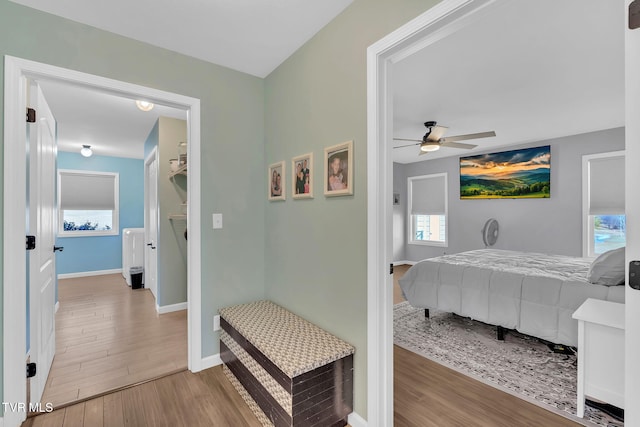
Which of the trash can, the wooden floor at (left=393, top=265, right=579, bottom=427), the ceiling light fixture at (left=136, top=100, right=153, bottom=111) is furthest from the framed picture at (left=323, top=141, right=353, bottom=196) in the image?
the trash can

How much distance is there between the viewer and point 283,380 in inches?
58.7

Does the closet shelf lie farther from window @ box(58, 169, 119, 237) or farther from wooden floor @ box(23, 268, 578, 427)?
window @ box(58, 169, 119, 237)

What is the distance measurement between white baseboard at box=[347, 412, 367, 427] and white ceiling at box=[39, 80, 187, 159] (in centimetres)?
300

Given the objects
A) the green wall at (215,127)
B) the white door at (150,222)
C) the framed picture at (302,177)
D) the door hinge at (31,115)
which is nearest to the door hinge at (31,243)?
the door hinge at (31,115)

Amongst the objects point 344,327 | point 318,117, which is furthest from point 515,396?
point 318,117

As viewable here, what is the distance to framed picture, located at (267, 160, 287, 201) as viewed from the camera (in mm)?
2328

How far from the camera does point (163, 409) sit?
1.81 m

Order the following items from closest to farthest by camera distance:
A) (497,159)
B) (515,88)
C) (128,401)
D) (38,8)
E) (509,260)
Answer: (38,8) → (128,401) → (515,88) → (509,260) → (497,159)

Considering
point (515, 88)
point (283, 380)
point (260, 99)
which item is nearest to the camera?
point (283, 380)

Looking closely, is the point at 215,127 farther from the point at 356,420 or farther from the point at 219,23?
the point at 356,420

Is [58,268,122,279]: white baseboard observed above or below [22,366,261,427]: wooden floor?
above

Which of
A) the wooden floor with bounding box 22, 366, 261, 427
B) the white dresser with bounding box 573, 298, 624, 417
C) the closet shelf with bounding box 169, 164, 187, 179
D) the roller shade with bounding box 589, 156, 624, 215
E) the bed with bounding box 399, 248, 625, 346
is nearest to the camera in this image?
the white dresser with bounding box 573, 298, 624, 417

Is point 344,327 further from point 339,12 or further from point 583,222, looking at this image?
point 583,222

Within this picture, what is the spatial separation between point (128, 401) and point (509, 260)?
3775 millimetres
